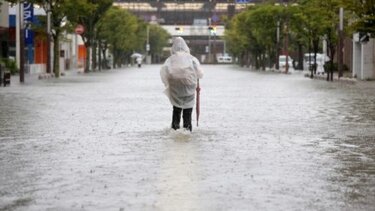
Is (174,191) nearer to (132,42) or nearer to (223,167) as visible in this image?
(223,167)

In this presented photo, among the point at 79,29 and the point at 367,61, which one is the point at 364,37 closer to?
the point at 367,61

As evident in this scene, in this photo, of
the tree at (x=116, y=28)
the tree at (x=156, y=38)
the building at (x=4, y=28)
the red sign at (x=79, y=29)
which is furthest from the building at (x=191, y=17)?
the building at (x=4, y=28)

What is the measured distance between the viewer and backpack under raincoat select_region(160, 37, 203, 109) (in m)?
15.6

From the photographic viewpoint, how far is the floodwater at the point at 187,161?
28.2 ft

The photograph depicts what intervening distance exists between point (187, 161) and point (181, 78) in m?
4.13

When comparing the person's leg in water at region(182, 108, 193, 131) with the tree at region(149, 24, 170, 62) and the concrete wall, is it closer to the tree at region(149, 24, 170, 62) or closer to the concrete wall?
the concrete wall

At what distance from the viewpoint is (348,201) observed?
8539 mm

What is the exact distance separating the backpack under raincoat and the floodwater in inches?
25.0

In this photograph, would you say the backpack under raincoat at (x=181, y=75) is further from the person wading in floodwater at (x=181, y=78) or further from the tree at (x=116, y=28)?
the tree at (x=116, y=28)

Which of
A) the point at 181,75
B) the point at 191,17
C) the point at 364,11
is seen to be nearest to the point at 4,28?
the point at 364,11

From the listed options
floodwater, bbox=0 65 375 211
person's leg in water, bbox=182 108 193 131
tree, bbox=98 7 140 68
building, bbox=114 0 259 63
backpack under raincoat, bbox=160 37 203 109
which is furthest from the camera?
building, bbox=114 0 259 63

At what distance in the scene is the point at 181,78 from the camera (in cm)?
1557

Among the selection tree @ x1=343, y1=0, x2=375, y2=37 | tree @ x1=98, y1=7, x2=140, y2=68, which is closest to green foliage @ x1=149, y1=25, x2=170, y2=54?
tree @ x1=98, y1=7, x2=140, y2=68

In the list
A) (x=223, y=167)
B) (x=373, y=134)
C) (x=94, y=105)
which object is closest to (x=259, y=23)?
(x=94, y=105)
